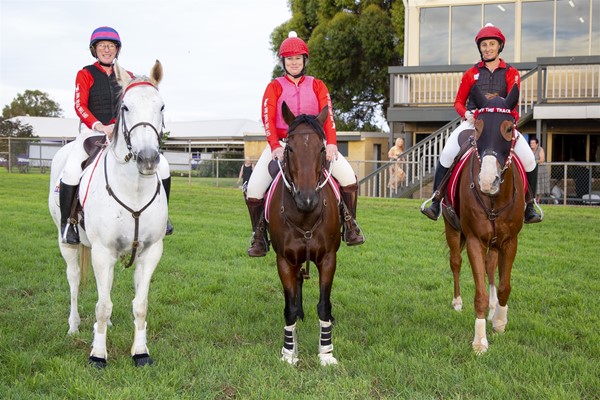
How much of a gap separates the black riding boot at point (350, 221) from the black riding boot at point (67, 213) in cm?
258

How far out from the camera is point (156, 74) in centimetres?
526

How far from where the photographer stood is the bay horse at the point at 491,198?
5684mm

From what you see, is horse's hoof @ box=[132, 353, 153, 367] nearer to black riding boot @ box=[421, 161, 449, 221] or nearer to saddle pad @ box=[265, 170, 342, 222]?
saddle pad @ box=[265, 170, 342, 222]

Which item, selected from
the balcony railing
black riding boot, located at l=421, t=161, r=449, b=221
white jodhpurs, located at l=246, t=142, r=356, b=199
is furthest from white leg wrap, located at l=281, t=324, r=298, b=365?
the balcony railing

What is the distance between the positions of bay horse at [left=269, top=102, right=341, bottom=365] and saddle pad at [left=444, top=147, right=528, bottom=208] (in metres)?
1.60

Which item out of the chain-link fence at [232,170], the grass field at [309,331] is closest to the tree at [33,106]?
the chain-link fence at [232,170]

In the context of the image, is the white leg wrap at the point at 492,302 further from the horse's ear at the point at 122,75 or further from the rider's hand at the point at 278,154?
the horse's ear at the point at 122,75

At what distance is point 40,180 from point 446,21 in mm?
17984

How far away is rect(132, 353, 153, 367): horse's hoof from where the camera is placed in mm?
5285

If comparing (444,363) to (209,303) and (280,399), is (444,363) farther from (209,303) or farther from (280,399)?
(209,303)

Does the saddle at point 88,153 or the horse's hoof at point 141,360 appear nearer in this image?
the horse's hoof at point 141,360

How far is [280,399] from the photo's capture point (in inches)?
178

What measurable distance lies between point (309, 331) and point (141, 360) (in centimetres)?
177

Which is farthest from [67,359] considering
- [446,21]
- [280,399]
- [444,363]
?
[446,21]
